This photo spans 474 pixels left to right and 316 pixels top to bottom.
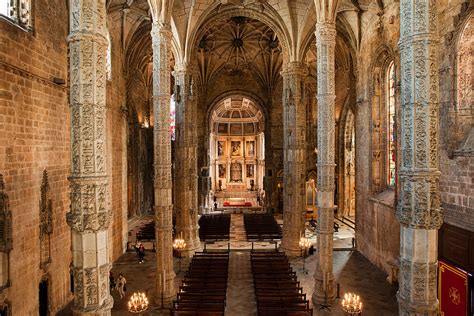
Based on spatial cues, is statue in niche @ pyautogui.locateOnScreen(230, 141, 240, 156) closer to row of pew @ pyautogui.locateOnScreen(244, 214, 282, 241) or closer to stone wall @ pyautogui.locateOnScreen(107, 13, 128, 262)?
row of pew @ pyautogui.locateOnScreen(244, 214, 282, 241)

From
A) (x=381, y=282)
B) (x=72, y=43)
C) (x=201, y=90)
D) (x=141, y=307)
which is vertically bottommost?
(x=381, y=282)

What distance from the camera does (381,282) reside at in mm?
15922

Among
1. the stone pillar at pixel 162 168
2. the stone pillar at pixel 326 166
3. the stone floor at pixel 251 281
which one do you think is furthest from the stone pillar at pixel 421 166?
the stone pillar at pixel 162 168

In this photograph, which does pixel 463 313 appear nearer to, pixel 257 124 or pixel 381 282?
pixel 381 282

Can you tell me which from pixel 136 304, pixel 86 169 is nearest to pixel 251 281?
pixel 136 304

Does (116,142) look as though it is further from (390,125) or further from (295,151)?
(390,125)

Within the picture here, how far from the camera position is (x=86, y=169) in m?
6.24

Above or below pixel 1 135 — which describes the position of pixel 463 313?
below

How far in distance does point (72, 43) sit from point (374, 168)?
54.0ft

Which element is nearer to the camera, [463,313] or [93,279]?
[93,279]

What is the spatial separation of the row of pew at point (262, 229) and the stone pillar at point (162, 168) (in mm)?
10789

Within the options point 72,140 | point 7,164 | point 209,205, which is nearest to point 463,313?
point 72,140

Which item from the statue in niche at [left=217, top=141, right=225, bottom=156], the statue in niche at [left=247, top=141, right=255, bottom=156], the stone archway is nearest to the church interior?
the stone archway

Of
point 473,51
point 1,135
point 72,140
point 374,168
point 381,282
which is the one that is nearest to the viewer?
point 72,140
